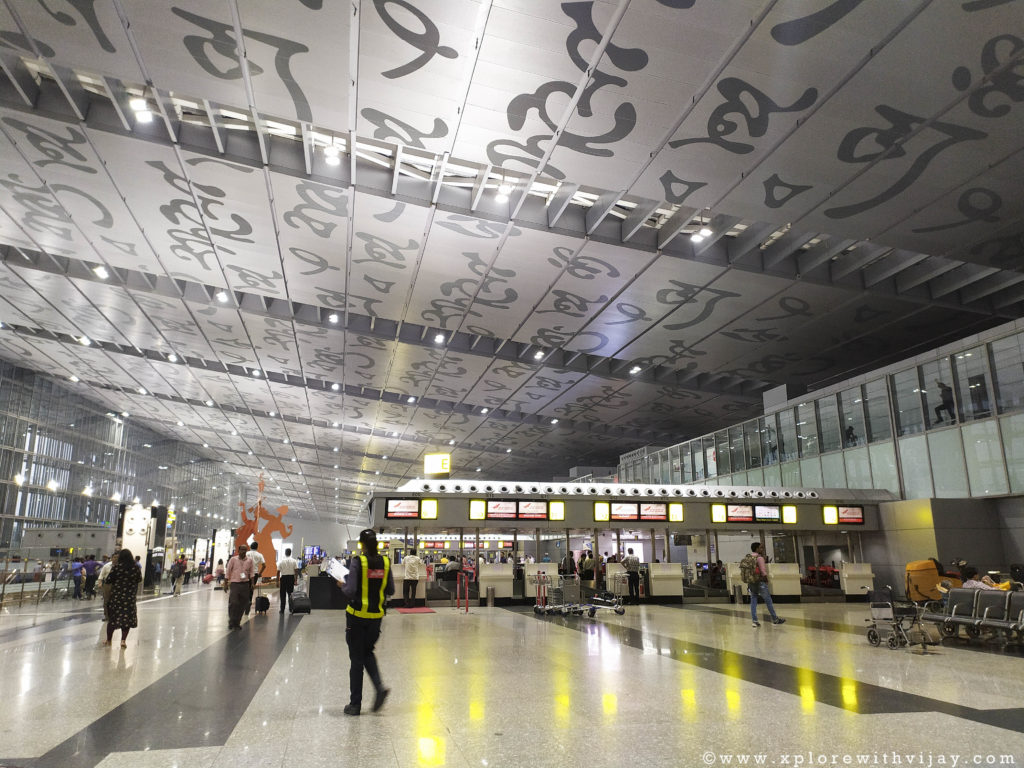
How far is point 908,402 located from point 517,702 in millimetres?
18423

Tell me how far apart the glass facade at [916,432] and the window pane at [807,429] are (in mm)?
37

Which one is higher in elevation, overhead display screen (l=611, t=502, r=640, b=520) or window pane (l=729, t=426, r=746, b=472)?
window pane (l=729, t=426, r=746, b=472)

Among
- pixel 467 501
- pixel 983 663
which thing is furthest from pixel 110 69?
pixel 983 663

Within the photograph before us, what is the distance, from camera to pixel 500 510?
60.5 ft

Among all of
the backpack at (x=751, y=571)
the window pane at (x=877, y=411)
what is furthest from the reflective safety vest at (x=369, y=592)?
the window pane at (x=877, y=411)

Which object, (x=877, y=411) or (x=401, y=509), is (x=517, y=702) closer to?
(x=401, y=509)

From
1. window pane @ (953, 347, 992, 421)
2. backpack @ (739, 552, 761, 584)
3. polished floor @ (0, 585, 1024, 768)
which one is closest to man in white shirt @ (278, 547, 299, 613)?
polished floor @ (0, 585, 1024, 768)

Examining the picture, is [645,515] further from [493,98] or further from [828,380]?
[493,98]

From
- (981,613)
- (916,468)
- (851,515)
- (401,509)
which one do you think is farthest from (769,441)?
(981,613)

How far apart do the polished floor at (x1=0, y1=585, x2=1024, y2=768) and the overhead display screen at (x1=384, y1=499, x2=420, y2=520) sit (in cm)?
646

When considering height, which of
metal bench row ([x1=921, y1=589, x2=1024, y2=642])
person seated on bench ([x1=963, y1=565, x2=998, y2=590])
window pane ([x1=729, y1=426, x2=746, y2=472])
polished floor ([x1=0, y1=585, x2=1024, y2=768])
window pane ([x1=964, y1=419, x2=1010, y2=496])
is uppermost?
window pane ([x1=729, y1=426, x2=746, y2=472])

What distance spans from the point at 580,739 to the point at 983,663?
6399 mm

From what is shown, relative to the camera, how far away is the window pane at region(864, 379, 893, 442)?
2066cm

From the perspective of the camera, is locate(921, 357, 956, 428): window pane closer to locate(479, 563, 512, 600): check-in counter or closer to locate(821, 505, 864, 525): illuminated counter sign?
locate(821, 505, 864, 525): illuminated counter sign
